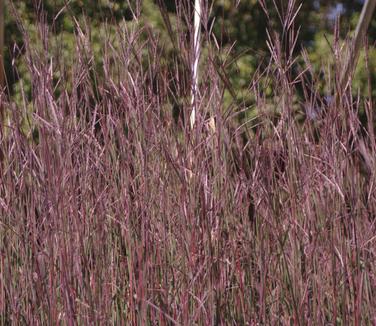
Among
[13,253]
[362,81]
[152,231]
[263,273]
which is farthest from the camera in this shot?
[362,81]

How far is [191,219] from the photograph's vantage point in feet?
6.54

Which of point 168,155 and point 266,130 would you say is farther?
point 266,130

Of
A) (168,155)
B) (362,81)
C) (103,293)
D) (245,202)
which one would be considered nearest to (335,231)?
(245,202)

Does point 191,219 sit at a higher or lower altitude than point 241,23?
higher

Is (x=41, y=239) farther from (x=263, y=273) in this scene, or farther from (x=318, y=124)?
(x=318, y=124)

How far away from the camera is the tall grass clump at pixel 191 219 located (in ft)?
6.60

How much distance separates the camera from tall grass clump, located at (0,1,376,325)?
2012 mm

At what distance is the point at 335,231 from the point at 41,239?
672mm

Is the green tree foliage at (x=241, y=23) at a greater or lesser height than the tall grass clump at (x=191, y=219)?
lesser

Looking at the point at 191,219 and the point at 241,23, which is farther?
the point at 241,23

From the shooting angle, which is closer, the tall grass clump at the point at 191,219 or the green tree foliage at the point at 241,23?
the tall grass clump at the point at 191,219

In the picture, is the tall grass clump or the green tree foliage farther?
the green tree foliage

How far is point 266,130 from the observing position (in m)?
2.19

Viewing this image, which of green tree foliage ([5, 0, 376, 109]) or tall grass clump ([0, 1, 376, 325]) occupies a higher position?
tall grass clump ([0, 1, 376, 325])
